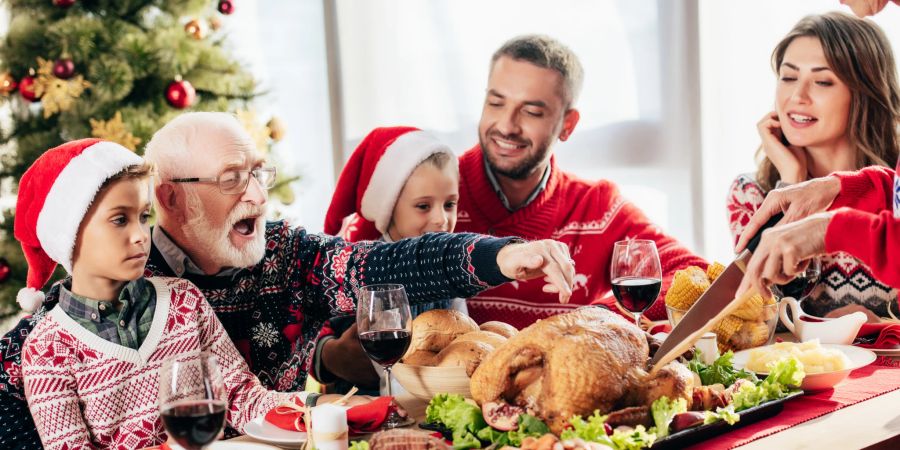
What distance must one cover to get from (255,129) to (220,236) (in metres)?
2.26

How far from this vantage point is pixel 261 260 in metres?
2.23

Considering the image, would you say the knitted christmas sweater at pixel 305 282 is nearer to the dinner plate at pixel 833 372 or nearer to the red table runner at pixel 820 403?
the dinner plate at pixel 833 372

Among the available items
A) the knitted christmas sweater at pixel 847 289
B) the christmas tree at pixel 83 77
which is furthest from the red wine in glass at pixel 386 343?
the christmas tree at pixel 83 77

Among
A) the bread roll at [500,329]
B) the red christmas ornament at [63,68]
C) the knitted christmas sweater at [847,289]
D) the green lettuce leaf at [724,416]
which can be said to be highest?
the red christmas ornament at [63,68]

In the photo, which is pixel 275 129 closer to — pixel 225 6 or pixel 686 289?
pixel 225 6

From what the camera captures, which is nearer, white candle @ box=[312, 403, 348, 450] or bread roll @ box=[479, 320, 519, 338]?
white candle @ box=[312, 403, 348, 450]

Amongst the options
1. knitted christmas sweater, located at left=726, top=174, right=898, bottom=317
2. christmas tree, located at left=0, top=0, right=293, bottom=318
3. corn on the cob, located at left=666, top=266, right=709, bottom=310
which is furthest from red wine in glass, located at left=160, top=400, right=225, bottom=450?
christmas tree, located at left=0, top=0, right=293, bottom=318

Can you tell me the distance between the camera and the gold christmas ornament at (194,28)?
414cm

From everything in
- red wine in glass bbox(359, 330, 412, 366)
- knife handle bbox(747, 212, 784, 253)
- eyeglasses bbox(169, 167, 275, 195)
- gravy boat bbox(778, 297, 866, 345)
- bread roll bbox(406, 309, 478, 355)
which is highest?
eyeglasses bbox(169, 167, 275, 195)

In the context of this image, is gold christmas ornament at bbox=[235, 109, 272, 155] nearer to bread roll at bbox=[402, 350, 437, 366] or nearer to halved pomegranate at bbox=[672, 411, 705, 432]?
bread roll at bbox=[402, 350, 437, 366]

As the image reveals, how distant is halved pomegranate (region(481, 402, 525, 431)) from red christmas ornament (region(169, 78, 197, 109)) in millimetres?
3027

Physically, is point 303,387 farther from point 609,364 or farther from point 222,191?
point 609,364

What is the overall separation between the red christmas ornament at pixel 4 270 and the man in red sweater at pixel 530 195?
2.13 meters

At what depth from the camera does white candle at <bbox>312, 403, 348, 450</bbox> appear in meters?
1.33
